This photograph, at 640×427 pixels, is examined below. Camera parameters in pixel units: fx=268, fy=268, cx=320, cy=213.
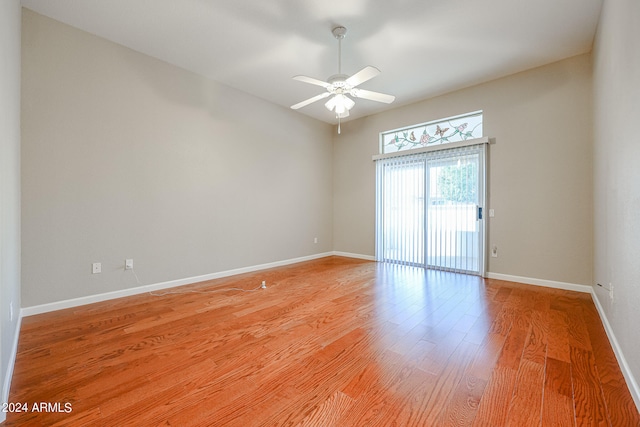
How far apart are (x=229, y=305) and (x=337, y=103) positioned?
8.33 ft

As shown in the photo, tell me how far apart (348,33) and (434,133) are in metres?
2.49

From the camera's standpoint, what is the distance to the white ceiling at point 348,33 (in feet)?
8.36

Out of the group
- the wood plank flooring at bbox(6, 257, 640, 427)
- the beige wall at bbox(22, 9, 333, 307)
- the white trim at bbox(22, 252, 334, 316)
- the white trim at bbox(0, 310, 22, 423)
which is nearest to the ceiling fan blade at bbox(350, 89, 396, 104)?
the beige wall at bbox(22, 9, 333, 307)

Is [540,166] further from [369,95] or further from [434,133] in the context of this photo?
[369,95]

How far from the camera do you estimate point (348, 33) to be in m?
2.91

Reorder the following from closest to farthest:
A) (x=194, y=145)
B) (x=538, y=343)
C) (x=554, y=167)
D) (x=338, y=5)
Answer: (x=538, y=343), (x=338, y=5), (x=554, y=167), (x=194, y=145)

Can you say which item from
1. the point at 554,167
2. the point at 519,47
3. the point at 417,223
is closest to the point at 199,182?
the point at 417,223

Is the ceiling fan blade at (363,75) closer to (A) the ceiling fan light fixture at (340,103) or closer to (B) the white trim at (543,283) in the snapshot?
(A) the ceiling fan light fixture at (340,103)

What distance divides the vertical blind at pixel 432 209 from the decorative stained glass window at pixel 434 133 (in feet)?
0.84

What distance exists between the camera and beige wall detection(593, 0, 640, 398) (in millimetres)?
1510

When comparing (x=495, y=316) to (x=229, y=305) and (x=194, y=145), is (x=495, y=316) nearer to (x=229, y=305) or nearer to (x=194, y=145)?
(x=229, y=305)

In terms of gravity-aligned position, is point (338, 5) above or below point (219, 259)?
above

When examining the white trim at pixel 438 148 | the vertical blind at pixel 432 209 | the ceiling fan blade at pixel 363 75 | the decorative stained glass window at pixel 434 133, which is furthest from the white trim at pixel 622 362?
the decorative stained glass window at pixel 434 133

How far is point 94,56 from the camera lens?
294cm
